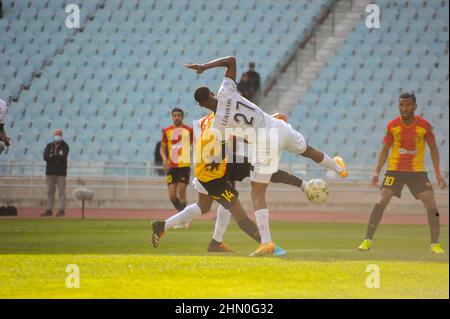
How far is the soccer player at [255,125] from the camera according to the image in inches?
482

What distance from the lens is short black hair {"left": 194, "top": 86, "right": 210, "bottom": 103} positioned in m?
12.2

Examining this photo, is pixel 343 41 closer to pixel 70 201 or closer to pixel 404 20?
pixel 404 20

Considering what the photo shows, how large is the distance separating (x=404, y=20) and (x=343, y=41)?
210cm

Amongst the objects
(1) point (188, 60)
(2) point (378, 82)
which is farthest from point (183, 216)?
(2) point (378, 82)

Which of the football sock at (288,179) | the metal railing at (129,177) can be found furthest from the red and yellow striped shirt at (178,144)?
the metal railing at (129,177)

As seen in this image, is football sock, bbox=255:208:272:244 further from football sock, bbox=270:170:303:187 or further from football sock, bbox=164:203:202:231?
football sock, bbox=270:170:303:187

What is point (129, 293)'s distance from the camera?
941cm

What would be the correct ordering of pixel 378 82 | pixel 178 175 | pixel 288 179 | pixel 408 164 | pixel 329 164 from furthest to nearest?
pixel 378 82 < pixel 178 175 < pixel 288 179 < pixel 408 164 < pixel 329 164

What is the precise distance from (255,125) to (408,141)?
2.84 metres

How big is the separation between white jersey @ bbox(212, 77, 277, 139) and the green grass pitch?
5.34 feet

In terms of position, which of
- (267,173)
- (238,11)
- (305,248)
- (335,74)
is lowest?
(305,248)

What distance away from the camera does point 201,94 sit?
40.0 ft

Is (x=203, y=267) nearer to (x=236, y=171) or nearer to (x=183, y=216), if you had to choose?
(x=183, y=216)
